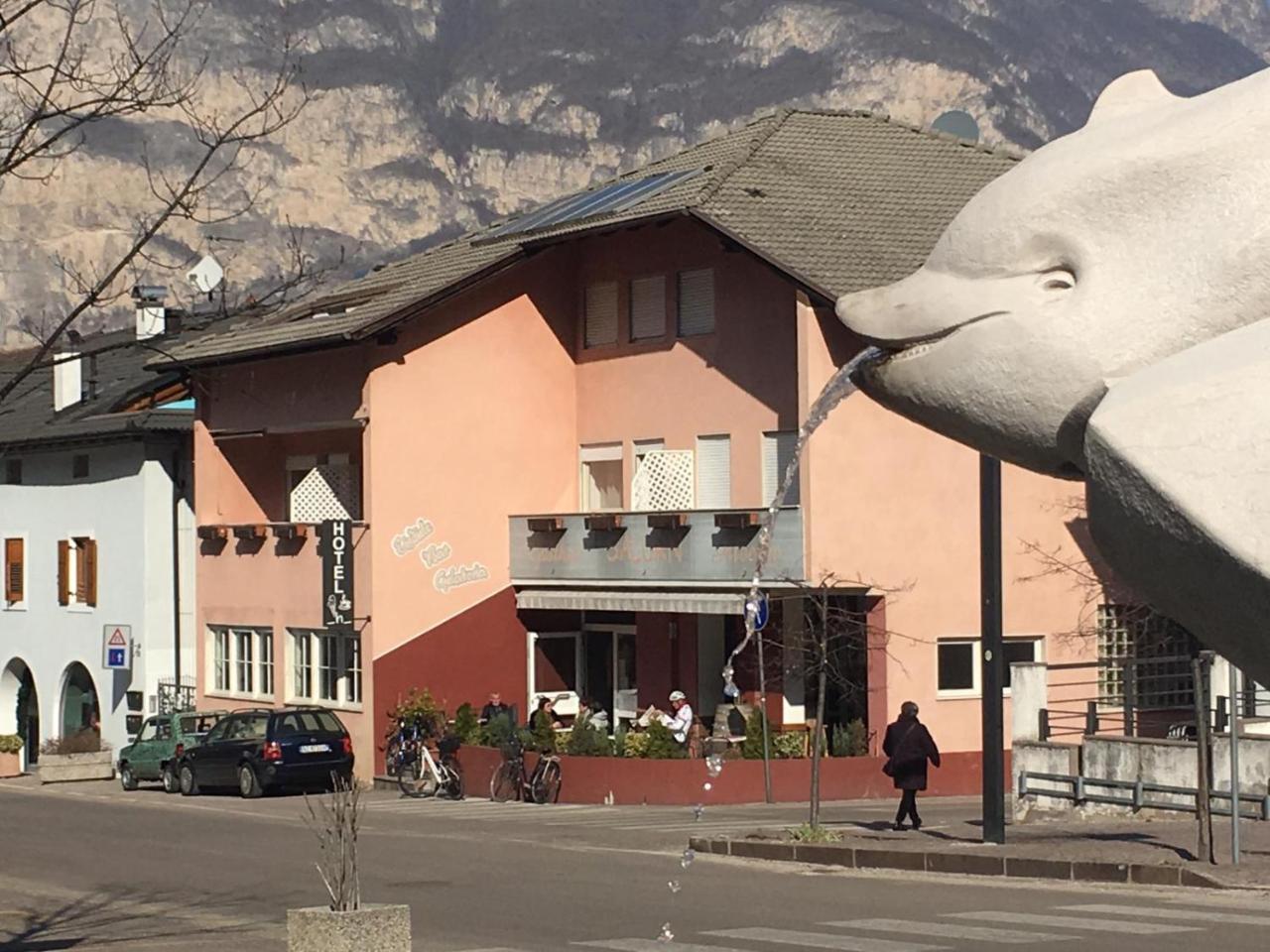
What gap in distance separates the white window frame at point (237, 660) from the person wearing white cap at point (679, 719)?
11.3m

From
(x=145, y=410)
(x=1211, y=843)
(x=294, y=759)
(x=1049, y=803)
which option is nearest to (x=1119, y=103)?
(x=1211, y=843)

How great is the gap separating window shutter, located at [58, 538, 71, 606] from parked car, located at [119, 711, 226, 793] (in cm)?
1030

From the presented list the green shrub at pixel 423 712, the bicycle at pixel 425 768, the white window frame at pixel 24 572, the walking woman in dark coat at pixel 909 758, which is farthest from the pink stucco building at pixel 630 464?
the white window frame at pixel 24 572

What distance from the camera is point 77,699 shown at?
52.6 metres

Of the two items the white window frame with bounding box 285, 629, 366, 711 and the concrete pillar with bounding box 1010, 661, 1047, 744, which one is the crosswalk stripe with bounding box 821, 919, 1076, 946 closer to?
the concrete pillar with bounding box 1010, 661, 1047, 744

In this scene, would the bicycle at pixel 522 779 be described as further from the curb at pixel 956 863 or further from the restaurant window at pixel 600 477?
the curb at pixel 956 863

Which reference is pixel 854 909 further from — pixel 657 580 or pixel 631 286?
pixel 631 286

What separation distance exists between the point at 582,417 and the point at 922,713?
29.2 ft

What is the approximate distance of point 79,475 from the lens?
51.0 meters

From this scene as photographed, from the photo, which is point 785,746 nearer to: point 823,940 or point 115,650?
point 823,940

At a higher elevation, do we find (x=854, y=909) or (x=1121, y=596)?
(x=1121, y=596)

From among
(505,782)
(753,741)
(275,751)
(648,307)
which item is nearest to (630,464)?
(648,307)

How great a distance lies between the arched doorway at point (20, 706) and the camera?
54.7 metres

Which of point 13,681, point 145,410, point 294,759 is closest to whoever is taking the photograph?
point 294,759
